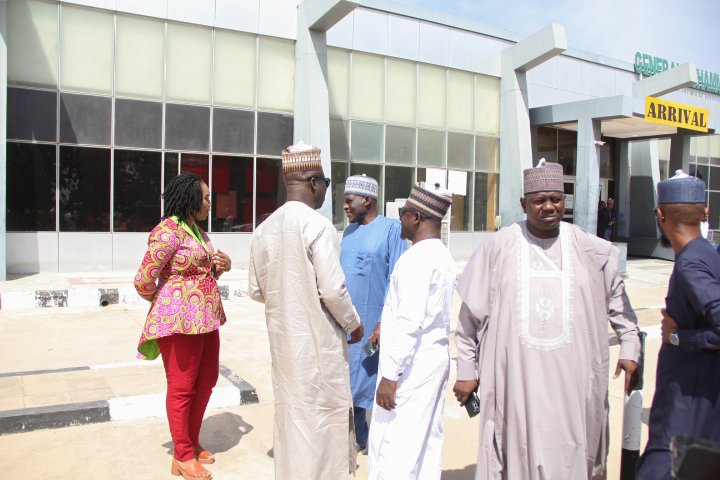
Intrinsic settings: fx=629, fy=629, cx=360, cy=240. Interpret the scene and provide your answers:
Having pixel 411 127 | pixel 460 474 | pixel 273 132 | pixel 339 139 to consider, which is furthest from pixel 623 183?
pixel 460 474

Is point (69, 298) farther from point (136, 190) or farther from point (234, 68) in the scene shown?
point (234, 68)

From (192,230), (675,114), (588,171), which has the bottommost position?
(192,230)

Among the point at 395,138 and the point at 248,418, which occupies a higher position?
the point at 395,138

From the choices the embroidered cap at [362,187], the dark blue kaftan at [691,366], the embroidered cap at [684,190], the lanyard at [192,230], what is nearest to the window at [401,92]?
the embroidered cap at [362,187]

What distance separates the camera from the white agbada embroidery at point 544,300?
2959 millimetres

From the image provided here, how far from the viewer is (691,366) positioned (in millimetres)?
2881

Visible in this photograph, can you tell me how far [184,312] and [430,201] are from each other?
1728 millimetres

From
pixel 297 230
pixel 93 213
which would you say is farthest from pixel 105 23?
pixel 297 230

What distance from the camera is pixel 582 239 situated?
3.12 metres

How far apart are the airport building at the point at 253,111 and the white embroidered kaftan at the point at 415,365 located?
7.81 meters

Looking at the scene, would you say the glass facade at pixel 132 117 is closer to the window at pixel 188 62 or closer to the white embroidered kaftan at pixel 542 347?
the window at pixel 188 62

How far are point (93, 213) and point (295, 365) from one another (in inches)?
467

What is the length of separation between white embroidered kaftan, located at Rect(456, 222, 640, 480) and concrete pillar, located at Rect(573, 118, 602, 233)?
1554cm

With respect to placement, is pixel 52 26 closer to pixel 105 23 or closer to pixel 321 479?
pixel 105 23
